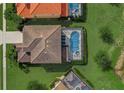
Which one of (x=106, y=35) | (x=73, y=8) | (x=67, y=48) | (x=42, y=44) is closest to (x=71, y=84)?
(x=67, y=48)

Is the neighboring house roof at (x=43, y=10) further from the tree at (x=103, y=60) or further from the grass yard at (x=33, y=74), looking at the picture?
the tree at (x=103, y=60)

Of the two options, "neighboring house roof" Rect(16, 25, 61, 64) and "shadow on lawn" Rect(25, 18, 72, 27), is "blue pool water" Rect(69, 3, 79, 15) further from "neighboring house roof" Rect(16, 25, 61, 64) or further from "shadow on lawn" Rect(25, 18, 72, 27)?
"neighboring house roof" Rect(16, 25, 61, 64)

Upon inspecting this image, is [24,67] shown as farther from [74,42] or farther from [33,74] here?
[74,42]

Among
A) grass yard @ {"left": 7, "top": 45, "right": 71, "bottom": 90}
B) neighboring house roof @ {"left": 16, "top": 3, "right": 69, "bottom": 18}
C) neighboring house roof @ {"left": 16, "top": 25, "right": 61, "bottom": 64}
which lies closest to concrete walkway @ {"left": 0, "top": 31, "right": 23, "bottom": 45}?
grass yard @ {"left": 7, "top": 45, "right": 71, "bottom": 90}

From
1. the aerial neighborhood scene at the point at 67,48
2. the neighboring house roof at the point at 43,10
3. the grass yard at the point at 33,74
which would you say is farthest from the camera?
the grass yard at the point at 33,74

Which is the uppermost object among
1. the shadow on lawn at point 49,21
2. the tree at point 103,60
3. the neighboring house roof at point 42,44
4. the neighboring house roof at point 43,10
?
the neighboring house roof at point 43,10

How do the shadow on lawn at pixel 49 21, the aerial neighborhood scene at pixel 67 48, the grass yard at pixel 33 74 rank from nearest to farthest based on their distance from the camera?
the aerial neighborhood scene at pixel 67 48 < the shadow on lawn at pixel 49 21 < the grass yard at pixel 33 74

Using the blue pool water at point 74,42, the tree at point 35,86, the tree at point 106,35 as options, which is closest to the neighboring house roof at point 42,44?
the blue pool water at point 74,42
